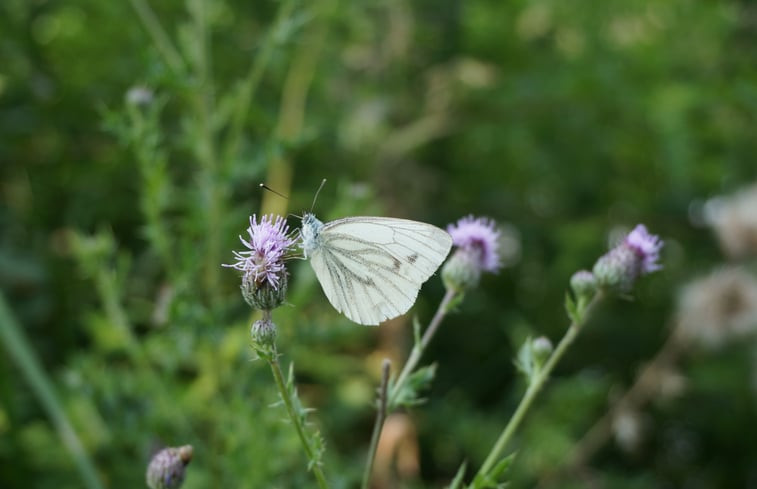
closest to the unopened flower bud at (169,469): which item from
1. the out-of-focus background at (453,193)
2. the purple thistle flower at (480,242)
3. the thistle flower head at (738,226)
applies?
the purple thistle flower at (480,242)

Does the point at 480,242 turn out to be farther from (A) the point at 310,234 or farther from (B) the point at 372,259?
(A) the point at 310,234

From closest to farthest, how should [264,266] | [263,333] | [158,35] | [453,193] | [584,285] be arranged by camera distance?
[263,333] → [264,266] → [584,285] → [158,35] → [453,193]

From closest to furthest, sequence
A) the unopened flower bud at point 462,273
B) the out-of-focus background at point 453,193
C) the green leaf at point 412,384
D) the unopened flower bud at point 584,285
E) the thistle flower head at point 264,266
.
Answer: the thistle flower head at point 264,266 < the green leaf at point 412,384 < the unopened flower bud at point 584,285 < the unopened flower bud at point 462,273 < the out-of-focus background at point 453,193

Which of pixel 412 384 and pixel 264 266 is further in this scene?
pixel 412 384

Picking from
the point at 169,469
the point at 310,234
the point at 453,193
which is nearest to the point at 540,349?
the point at 310,234

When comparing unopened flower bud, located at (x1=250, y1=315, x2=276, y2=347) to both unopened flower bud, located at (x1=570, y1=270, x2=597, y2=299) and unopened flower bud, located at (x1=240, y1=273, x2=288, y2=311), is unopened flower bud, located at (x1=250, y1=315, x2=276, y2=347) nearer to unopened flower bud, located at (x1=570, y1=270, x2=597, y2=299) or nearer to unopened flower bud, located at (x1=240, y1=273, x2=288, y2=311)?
unopened flower bud, located at (x1=240, y1=273, x2=288, y2=311)

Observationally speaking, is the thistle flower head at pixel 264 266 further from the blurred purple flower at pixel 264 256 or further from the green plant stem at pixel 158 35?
the green plant stem at pixel 158 35

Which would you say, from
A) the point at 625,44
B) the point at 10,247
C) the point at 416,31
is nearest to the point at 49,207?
the point at 10,247

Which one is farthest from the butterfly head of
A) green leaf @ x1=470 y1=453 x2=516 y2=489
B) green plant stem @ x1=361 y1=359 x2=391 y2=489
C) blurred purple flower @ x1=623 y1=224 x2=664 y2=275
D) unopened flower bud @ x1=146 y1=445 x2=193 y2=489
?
blurred purple flower @ x1=623 y1=224 x2=664 y2=275

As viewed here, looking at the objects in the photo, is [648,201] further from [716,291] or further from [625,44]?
[625,44]
